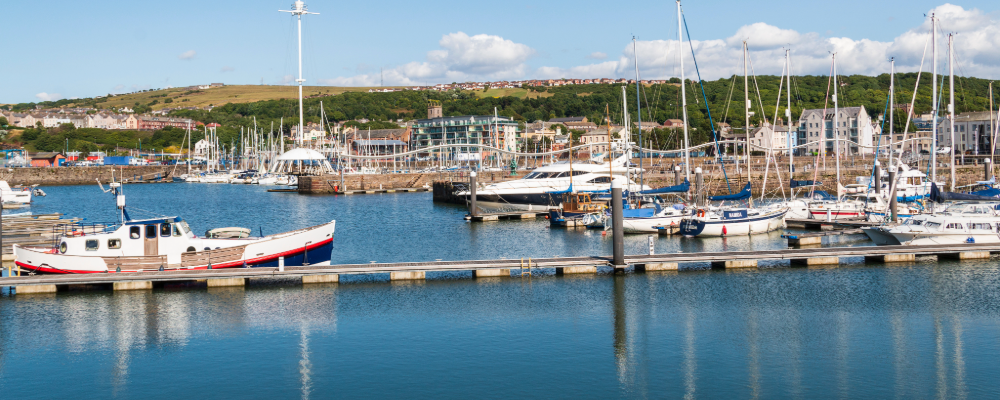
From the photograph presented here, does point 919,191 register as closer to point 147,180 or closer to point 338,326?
point 338,326

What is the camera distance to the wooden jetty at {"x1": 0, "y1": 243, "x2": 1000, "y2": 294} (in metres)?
27.7

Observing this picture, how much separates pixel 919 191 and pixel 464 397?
46.9m

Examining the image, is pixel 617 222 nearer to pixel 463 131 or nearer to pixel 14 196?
pixel 14 196

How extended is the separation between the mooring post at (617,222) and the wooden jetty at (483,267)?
1.10 ft

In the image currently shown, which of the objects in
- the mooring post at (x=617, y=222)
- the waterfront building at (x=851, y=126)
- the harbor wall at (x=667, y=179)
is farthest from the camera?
the waterfront building at (x=851, y=126)

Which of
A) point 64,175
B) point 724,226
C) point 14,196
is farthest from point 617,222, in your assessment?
point 64,175

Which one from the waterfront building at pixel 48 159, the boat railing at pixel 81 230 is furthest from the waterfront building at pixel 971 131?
the waterfront building at pixel 48 159

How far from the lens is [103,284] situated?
28.6 meters

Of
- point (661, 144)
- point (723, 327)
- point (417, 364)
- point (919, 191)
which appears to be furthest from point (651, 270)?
point (661, 144)

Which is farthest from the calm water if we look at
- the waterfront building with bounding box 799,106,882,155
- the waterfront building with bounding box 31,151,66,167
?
the waterfront building with bounding box 31,151,66,167

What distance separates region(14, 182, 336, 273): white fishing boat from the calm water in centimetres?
126

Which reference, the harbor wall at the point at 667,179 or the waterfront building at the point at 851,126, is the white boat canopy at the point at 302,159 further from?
the waterfront building at the point at 851,126

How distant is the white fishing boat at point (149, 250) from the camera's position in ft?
93.4

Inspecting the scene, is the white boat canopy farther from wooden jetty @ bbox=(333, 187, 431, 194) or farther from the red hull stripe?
the red hull stripe
